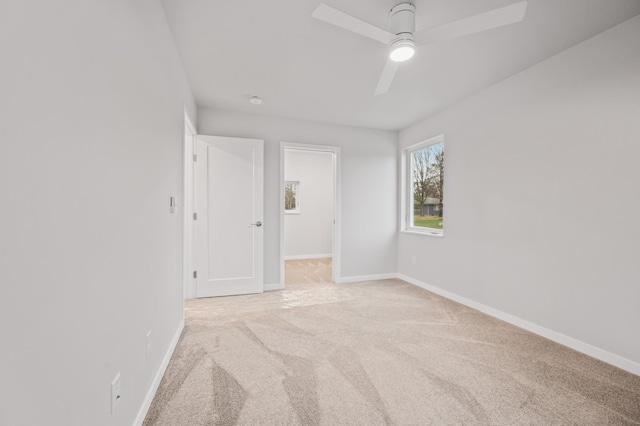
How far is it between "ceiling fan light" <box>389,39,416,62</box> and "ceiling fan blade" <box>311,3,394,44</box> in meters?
0.06

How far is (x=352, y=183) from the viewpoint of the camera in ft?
14.9

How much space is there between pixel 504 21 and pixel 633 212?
1.67 meters

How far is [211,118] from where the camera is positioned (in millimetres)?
3834

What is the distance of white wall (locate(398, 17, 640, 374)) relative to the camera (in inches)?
82.8

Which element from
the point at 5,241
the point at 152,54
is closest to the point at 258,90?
the point at 152,54

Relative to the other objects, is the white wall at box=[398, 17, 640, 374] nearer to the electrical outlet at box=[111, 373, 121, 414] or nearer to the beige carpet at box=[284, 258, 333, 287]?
the beige carpet at box=[284, 258, 333, 287]

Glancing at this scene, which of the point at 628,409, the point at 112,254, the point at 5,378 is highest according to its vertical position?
the point at 112,254

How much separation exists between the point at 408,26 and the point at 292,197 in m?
5.35

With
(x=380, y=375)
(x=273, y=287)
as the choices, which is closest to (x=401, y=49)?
(x=380, y=375)

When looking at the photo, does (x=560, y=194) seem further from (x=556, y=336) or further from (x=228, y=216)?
(x=228, y=216)

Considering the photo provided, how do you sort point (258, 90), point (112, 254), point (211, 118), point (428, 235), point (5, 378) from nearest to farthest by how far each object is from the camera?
point (5, 378), point (112, 254), point (258, 90), point (211, 118), point (428, 235)

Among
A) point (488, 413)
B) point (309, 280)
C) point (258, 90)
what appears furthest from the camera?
point (309, 280)

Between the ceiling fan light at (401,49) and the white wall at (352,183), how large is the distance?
2.41 m

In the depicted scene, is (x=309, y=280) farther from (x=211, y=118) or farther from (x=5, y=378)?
(x=5, y=378)
